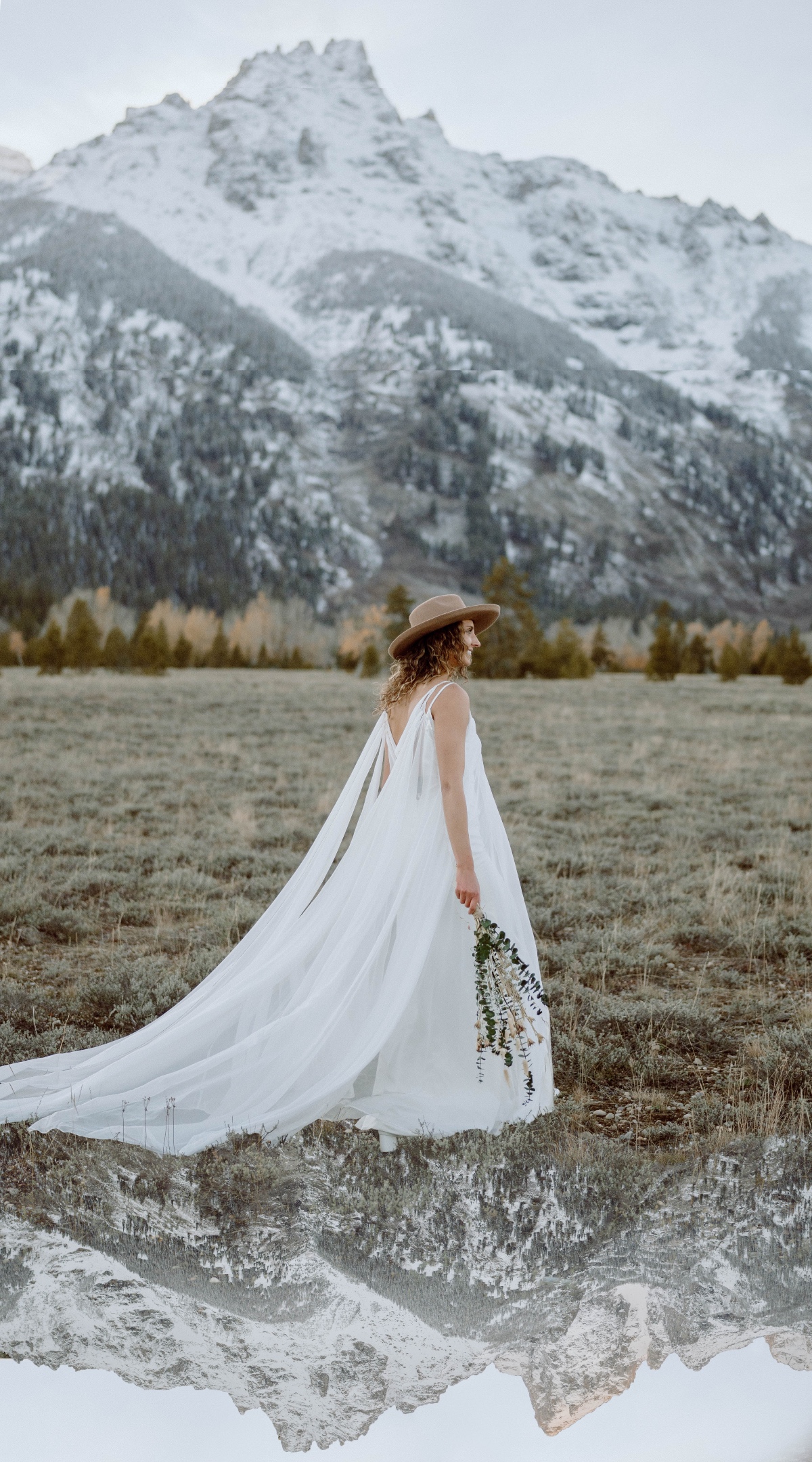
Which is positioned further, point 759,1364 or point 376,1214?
point 376,1214

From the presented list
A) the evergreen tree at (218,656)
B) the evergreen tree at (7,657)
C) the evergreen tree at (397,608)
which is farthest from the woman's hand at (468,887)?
the evergreen tree at (218,656)

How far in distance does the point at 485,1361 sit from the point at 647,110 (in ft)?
175

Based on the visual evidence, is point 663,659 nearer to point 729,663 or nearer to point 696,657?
point 729,663

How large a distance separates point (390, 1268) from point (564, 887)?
467 centimetres

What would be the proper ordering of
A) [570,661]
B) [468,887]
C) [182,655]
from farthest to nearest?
[182,655] → [570,661] → [468,887]

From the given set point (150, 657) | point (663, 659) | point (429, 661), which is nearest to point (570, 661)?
point (663, 659)

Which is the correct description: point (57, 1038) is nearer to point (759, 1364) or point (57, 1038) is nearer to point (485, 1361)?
point (485, 1361)

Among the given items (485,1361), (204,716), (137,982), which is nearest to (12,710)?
(204,716)

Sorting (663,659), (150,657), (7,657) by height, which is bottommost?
(7,657)

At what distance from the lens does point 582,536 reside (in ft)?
642

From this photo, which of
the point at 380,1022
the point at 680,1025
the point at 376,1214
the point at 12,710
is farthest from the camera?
the point at 12,710

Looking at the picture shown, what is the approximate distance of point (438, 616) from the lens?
3.53 meters

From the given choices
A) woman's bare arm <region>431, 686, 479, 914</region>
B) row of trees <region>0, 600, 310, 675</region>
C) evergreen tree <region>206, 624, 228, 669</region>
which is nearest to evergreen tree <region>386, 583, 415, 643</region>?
row of trees <region>0, 600, 310, 675</region>

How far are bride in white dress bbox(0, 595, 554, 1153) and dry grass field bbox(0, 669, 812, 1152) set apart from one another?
584mm
